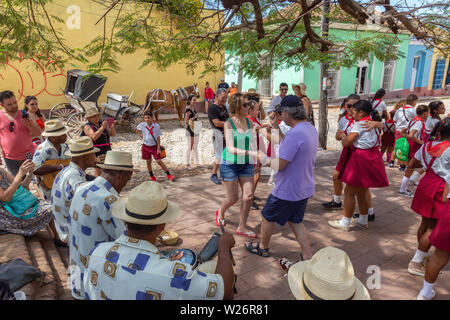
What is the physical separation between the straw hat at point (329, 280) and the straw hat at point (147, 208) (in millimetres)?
810

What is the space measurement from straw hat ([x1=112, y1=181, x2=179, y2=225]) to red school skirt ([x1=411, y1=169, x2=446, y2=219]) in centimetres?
262

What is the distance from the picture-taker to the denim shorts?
3.68 meters

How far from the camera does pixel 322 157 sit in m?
7.68

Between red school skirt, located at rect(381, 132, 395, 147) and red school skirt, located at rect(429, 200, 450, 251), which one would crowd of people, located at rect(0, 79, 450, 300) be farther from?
red school skirt, located at rect(381, 132, 395, 147)

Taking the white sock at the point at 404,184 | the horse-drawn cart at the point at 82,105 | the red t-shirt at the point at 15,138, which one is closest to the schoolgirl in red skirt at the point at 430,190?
the white sock at the point at 404,184

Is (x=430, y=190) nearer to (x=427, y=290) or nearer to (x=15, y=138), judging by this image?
(x=427, y=290)

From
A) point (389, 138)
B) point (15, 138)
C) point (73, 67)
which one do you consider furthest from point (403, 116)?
point (73, 67)

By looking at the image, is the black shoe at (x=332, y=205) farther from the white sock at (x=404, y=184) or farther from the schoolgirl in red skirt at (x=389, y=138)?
the schoolgirl in red skirt at (x=389, y=138)

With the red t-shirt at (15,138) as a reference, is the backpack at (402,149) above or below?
below

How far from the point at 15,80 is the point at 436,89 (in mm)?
29667

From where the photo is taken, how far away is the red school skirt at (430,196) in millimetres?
2879

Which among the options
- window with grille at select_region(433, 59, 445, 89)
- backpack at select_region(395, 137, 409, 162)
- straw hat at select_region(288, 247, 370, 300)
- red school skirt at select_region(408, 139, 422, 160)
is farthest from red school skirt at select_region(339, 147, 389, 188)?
window with grille at select_region(433, 59, 445, 89)

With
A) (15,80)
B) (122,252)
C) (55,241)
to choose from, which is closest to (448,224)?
(122,252)
